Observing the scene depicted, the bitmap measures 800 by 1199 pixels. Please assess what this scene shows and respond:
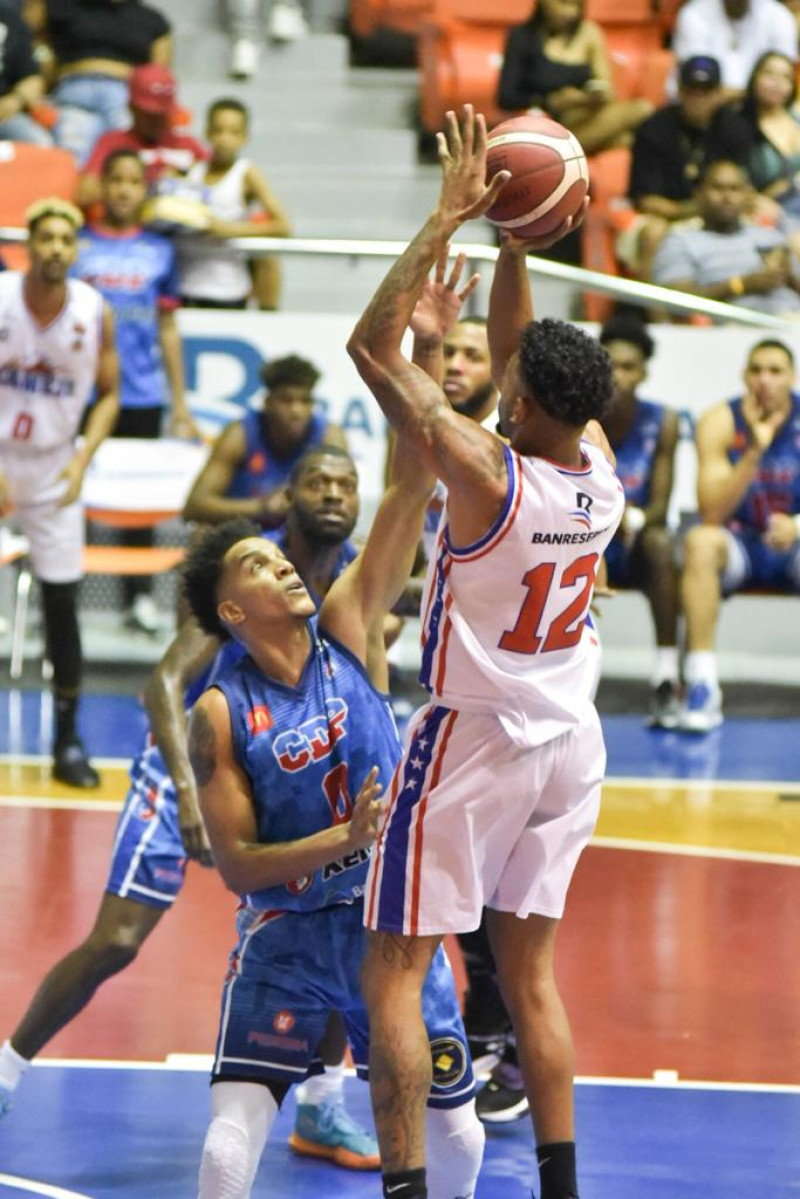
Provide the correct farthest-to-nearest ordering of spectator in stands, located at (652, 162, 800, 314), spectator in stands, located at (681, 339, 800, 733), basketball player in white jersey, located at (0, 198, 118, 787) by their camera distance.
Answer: spectator in stands, located at (652, 162, 800, 314) < spectator in stands, located at (681, 339, 800, 733) < basketball player in white jersey, located at (0, 198, 118, 787)

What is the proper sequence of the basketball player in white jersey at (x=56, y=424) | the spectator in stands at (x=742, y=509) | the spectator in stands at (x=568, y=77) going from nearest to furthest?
the basketball player in white jersey at (x=56, y=424) → the spectator in stands at (x=742, y=509) → the spectator in stands at (x=568, y=77)

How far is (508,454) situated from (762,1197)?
1.78 m

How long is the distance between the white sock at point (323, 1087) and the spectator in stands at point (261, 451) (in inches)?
145

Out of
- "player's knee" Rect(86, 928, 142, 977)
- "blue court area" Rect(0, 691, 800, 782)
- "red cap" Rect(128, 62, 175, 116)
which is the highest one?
"red cap" Rect(128, 62, 175, 116)

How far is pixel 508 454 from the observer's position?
4.07 meters

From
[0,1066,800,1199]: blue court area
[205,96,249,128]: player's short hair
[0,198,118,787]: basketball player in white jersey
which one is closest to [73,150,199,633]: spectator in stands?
[205,96,249,128]: player's short hair

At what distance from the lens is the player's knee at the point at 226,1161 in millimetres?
3986

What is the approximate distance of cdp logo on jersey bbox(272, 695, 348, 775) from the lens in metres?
4.17

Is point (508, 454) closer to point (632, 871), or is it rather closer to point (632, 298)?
point (632, 871)

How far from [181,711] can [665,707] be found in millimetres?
4671

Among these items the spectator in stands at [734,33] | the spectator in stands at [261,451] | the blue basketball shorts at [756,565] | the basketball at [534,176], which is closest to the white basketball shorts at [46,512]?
the spectator in stands at [261,451]

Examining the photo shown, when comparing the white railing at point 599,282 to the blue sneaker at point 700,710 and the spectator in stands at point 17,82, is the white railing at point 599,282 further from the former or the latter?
the blue sneaker at point 700,710

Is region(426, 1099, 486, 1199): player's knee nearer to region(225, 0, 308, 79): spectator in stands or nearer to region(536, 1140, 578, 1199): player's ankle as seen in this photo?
region(536, 1140, 578, 1199): player's ankle

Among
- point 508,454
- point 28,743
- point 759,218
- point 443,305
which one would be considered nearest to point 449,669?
point 508,454
